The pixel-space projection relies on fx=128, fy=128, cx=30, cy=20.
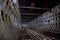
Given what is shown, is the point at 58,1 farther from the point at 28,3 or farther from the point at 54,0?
the point at 28,3

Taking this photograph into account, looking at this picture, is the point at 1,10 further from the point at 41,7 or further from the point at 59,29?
the point at 41,7

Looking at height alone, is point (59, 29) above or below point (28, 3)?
below

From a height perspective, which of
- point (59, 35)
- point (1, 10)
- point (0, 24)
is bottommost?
point (59, 35)

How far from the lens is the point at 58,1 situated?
4898mm

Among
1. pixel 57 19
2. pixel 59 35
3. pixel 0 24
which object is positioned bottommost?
pixel 59 35

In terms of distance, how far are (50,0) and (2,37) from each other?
4.15 m

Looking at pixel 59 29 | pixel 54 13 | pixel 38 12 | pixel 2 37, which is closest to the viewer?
pixel 2 37

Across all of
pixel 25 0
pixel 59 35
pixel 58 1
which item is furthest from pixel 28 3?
pixel 59 35

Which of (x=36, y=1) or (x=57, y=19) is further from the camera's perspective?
(x=36, y=1)

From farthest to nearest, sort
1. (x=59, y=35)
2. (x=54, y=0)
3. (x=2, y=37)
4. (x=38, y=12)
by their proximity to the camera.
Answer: (x=38, y=12) → (x=54, y=0) → (x=59, y=35) → (x=2, y=37)

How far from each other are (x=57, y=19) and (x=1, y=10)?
2.08 metres

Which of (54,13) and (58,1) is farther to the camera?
(58,1)

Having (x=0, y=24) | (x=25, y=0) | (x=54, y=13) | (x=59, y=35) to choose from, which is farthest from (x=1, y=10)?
(x=25, y=0)

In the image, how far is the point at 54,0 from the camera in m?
4.87
